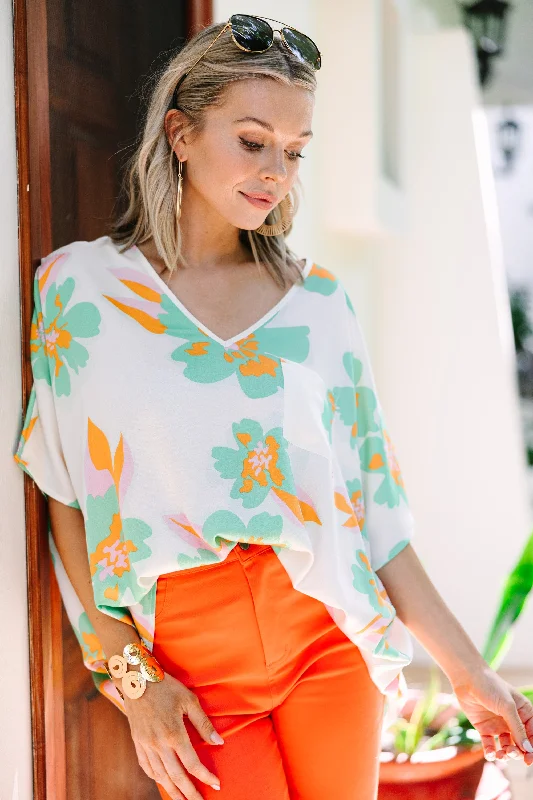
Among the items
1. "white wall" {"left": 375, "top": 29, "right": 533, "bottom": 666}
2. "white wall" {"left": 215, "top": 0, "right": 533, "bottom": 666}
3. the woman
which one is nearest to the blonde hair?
the woman

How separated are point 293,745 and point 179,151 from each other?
902 millimetres

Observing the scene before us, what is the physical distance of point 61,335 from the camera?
130 centimetres

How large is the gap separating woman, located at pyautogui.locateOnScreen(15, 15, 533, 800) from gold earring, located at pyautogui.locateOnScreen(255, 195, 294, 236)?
0.21 ft

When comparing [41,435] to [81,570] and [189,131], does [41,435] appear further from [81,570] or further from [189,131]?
[189,131]

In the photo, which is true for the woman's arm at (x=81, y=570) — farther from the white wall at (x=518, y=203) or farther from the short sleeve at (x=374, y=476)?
the white wall at (x=518, y=203)

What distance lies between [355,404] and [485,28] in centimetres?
306

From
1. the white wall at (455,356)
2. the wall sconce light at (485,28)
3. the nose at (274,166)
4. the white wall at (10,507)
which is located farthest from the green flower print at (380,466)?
the wall sconce light at (485,28)

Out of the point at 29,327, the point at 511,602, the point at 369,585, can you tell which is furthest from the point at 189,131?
the point at 511,602

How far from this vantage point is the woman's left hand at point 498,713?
1.40m

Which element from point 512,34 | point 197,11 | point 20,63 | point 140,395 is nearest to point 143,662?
point 140,395

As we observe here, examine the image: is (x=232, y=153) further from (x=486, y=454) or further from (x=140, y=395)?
(x=486, y=454)

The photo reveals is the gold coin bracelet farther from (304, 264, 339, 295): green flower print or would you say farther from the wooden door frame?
(304, 264, 339, 295): green flower print

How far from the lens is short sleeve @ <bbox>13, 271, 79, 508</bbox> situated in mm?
1288

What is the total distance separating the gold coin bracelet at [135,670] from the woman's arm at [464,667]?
44 cm
